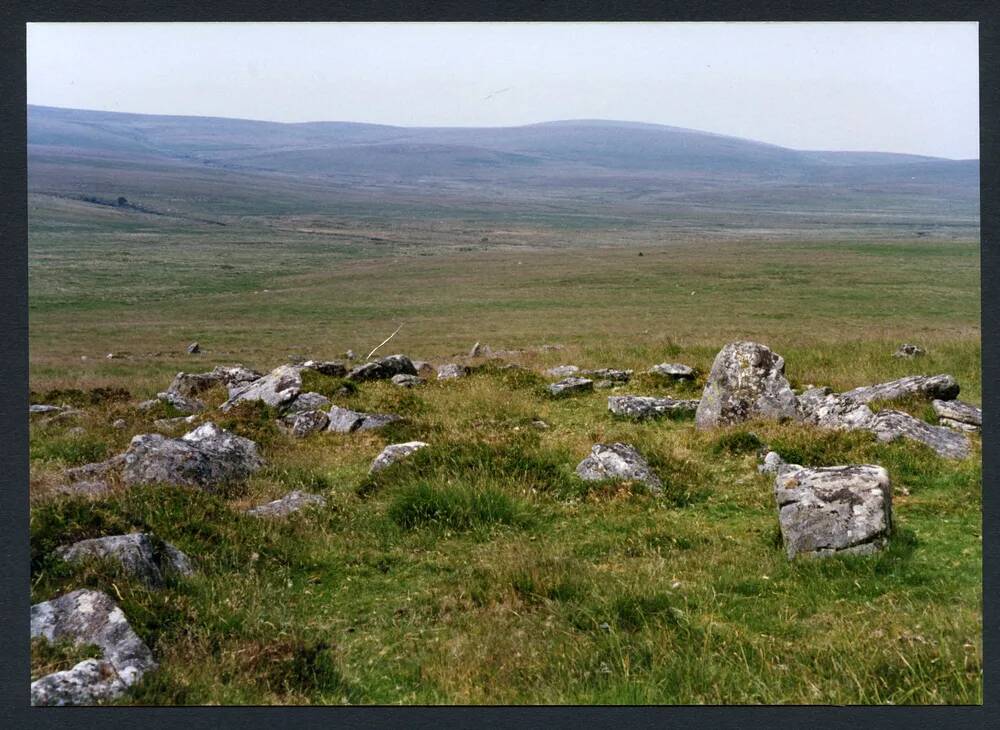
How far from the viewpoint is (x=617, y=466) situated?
12.6 meters

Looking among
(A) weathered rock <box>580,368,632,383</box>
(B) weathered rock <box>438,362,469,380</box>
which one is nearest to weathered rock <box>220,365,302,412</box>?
(B) weathered rock <box>438,362,469,380</box>

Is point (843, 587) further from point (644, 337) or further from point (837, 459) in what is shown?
point (644, 337)

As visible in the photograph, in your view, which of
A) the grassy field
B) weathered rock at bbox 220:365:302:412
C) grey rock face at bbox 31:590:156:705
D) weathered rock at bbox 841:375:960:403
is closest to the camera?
grey rock face at bbox 31:590:156:705

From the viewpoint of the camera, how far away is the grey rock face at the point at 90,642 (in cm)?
→ 704

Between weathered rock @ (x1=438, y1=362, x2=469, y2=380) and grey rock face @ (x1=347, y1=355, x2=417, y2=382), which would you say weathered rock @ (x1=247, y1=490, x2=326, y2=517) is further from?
weathered rock @ (x1=438, y1=362, x2=469, y2=380)

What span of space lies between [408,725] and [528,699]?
0.98 metres

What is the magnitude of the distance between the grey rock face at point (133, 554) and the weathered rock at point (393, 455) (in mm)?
4067

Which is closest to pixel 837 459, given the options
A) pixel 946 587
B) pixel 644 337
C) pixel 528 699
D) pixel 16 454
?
pixel 946 587

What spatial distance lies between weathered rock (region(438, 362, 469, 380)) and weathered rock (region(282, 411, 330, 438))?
5888mm

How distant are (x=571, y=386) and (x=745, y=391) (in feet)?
15.5

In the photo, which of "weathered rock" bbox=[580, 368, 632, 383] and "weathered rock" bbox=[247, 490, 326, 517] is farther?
"weathered rock" bbox=[580, 368, 632, 383]

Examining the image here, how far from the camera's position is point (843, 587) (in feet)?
28.8

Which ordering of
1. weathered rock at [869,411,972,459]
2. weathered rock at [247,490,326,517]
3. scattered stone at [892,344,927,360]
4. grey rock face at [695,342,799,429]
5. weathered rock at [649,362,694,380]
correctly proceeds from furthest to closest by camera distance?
1. scattered stone at [892,344,927,360]
2. weathered rock at [649,362,694,380]
3. grey rock face at [695,342,799,429]
4. weathered rock at [869,411,972,459]
5. weathered rock at [247,490,326,517]

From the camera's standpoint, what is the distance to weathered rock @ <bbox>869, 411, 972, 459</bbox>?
1364 centimetres
